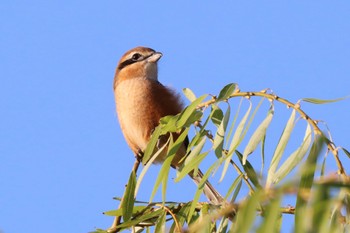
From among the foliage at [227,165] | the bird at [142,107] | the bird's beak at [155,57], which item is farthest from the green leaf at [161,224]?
the bird's beak at [155,57]

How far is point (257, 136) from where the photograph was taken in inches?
143

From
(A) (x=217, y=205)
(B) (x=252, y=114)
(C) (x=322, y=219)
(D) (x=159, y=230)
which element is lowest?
(C) (x=322, y=219)

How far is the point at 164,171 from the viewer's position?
380 cm

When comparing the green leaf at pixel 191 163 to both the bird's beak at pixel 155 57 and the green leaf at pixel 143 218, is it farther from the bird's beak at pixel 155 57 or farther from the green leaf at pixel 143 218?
the bird's beak at pixel 155 57

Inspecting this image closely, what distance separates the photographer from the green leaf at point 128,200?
157 inches

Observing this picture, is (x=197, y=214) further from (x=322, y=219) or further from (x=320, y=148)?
(x=322, y=219)

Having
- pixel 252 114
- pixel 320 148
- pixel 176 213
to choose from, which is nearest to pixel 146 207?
pixel 176 213

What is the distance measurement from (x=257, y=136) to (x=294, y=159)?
0.90ft

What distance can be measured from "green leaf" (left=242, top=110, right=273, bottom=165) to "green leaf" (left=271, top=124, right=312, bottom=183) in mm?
208

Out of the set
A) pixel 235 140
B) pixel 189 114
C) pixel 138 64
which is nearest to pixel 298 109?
pixel 235 140

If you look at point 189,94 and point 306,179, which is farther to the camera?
point 189,94

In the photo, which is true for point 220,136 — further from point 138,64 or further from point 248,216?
point 138,64

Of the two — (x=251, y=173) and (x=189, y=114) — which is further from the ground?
(x=189, y=114)

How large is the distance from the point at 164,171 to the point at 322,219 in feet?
5.84
